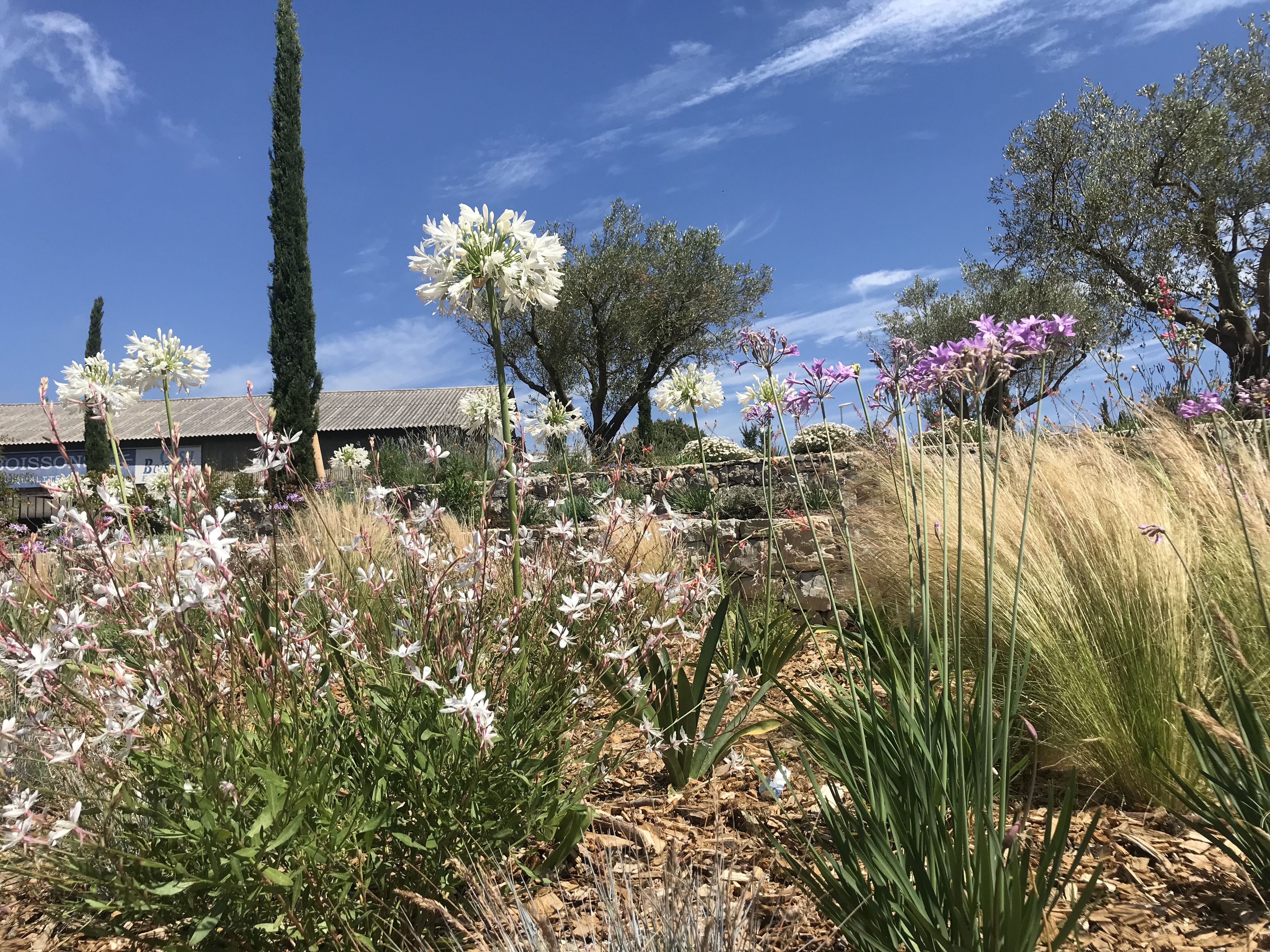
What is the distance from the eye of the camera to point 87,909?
196cm

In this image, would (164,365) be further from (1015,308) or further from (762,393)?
(1015,308)

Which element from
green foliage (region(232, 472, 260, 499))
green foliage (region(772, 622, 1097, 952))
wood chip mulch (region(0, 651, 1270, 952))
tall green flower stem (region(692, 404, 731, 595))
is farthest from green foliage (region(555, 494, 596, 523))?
green foliage (region(232, 472, 260, 499))

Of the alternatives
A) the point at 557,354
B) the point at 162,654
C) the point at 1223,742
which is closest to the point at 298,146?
the point at 557,354

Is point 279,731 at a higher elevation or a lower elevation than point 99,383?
lower

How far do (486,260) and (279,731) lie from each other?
1.63 meters

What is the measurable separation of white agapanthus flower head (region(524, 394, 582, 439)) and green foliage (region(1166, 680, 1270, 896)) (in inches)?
141

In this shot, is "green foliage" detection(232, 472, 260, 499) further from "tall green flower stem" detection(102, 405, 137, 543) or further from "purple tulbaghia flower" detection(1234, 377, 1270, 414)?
"purple tulbaghia flower" detection(1234, 377, 1270, 414)

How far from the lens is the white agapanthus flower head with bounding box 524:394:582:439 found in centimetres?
491

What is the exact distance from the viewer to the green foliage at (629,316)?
817 inches

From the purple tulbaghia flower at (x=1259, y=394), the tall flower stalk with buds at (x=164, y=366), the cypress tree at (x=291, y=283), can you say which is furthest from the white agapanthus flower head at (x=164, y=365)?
the cypress tree at (x=291, y=283)

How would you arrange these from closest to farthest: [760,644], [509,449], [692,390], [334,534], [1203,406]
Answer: [509,449], [1203,406], [760,644], [692,390], [334,534]

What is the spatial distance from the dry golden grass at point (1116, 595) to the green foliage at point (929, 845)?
0.43 m

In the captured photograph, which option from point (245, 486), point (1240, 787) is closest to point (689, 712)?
point (1240, 787)

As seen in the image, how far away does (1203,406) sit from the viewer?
282 cm
